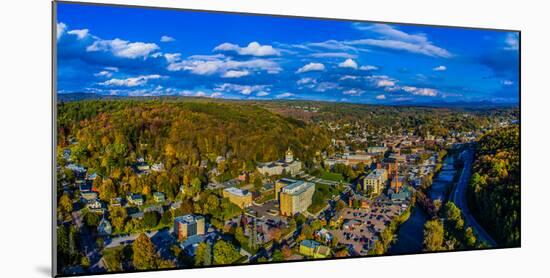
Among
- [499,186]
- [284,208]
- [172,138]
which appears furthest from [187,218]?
[499,186]

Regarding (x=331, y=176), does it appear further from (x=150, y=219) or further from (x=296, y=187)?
(x=150, y=219)

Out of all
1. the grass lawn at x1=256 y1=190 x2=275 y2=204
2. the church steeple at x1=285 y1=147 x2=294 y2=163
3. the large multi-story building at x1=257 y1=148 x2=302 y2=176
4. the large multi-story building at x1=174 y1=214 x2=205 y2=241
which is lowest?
the large multi-story building at x1=174 y1=214 x2=205 y2=241

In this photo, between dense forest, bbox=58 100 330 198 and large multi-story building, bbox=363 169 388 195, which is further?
large multi-story building, bbox=363 169 388 195

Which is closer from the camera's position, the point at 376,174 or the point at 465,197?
the point at 376,174

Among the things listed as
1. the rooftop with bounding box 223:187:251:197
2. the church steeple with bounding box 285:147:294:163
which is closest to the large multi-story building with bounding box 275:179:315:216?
the church steeple with bounding box 285:147:294:163

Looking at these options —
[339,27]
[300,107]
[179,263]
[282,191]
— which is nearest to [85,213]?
[179,263]

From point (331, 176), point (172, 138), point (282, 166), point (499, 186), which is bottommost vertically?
point (499, 186)

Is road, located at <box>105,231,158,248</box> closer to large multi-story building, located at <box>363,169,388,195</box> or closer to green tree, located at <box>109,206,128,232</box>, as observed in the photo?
green tree, located at <box>109,206,128,232</box>
